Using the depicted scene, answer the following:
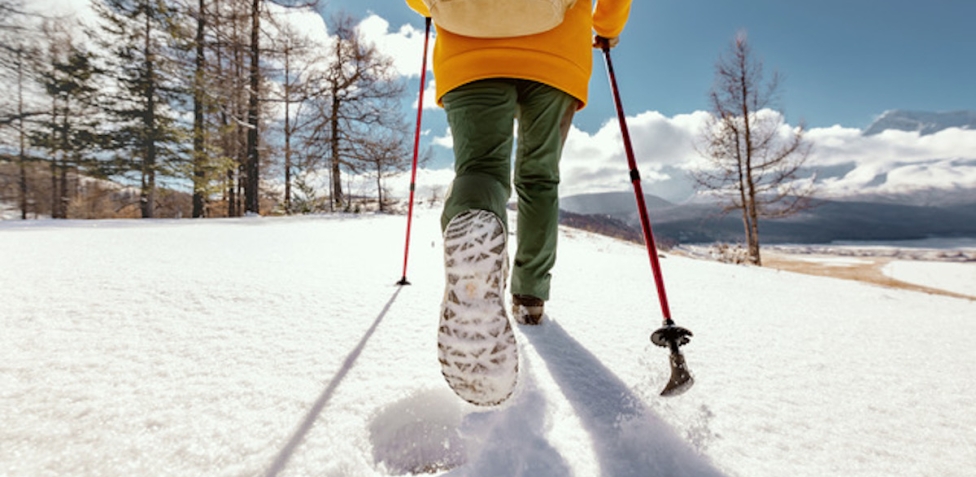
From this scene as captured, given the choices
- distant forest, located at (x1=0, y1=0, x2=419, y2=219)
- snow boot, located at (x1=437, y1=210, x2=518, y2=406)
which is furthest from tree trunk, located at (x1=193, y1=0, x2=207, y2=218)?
snow boot, located at (x1=437, y1=210, x2=518, y2=406)

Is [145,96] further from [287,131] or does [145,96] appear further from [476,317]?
[476,317]

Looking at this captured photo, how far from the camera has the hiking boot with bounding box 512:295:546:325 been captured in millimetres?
1306

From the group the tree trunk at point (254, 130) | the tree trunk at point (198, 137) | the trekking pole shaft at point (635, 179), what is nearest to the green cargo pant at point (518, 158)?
the trekking pole shaft at point (635, 179)

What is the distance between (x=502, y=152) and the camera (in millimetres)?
1049

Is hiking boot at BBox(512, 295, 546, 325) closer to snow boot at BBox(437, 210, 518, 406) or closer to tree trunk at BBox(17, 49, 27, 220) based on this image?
snow boot at BBox(437, 210, 518, 406)

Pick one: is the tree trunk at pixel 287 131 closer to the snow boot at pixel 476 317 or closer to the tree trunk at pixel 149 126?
the tree trunk at pixel 149 126

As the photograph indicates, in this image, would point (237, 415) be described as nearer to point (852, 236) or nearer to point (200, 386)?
point (200, 386)

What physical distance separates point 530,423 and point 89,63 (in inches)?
766

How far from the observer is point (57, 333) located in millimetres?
922

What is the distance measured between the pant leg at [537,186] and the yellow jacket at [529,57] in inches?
3.1

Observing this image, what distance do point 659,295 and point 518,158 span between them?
0.61m

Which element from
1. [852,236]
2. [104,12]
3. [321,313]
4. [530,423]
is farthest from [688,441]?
[852,236]

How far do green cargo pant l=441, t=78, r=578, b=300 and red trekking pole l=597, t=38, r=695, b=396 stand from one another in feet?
0.72

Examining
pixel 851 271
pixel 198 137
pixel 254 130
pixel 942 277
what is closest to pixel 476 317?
pixel 254 130
